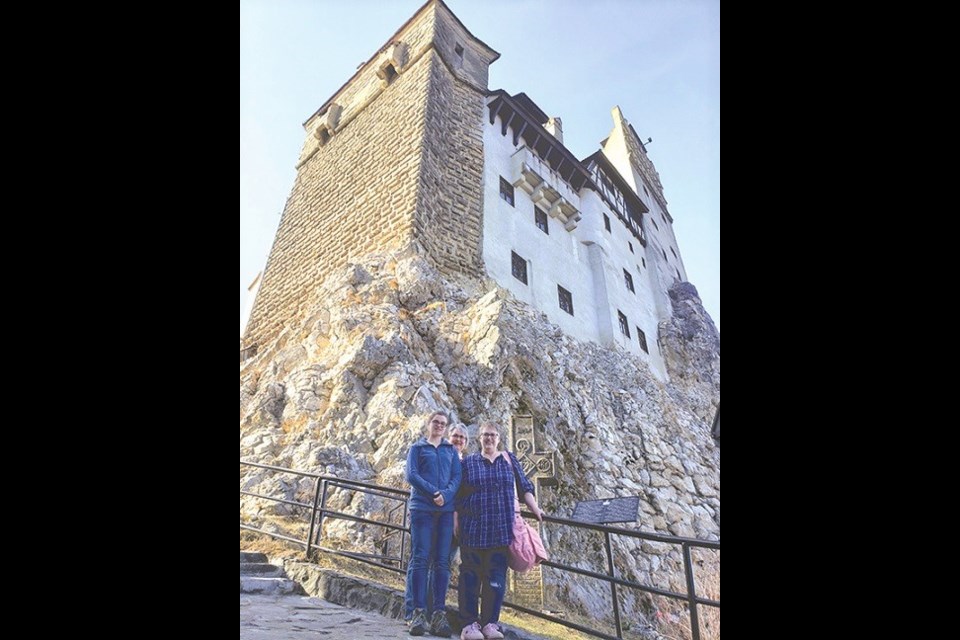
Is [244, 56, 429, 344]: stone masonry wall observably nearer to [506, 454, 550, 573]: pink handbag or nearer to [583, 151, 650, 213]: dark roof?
[583, 151, 650, 213]: dark roof

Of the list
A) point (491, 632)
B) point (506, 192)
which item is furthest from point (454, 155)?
point (491, 632)

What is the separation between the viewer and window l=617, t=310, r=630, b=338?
52.1ft

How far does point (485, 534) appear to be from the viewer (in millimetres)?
3846

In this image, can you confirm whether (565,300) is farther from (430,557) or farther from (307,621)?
(307,621)

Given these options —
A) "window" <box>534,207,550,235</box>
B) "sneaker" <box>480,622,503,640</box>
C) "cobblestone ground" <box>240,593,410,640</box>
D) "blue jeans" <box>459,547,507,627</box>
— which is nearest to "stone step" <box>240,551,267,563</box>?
"cobblestone ground" <box>240,593,410,640</box>

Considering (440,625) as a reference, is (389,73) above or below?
above

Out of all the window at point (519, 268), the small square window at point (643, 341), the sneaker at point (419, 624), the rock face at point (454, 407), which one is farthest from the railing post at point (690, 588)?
the small square window at point (643, 341)

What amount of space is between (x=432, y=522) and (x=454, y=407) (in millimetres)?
5018
